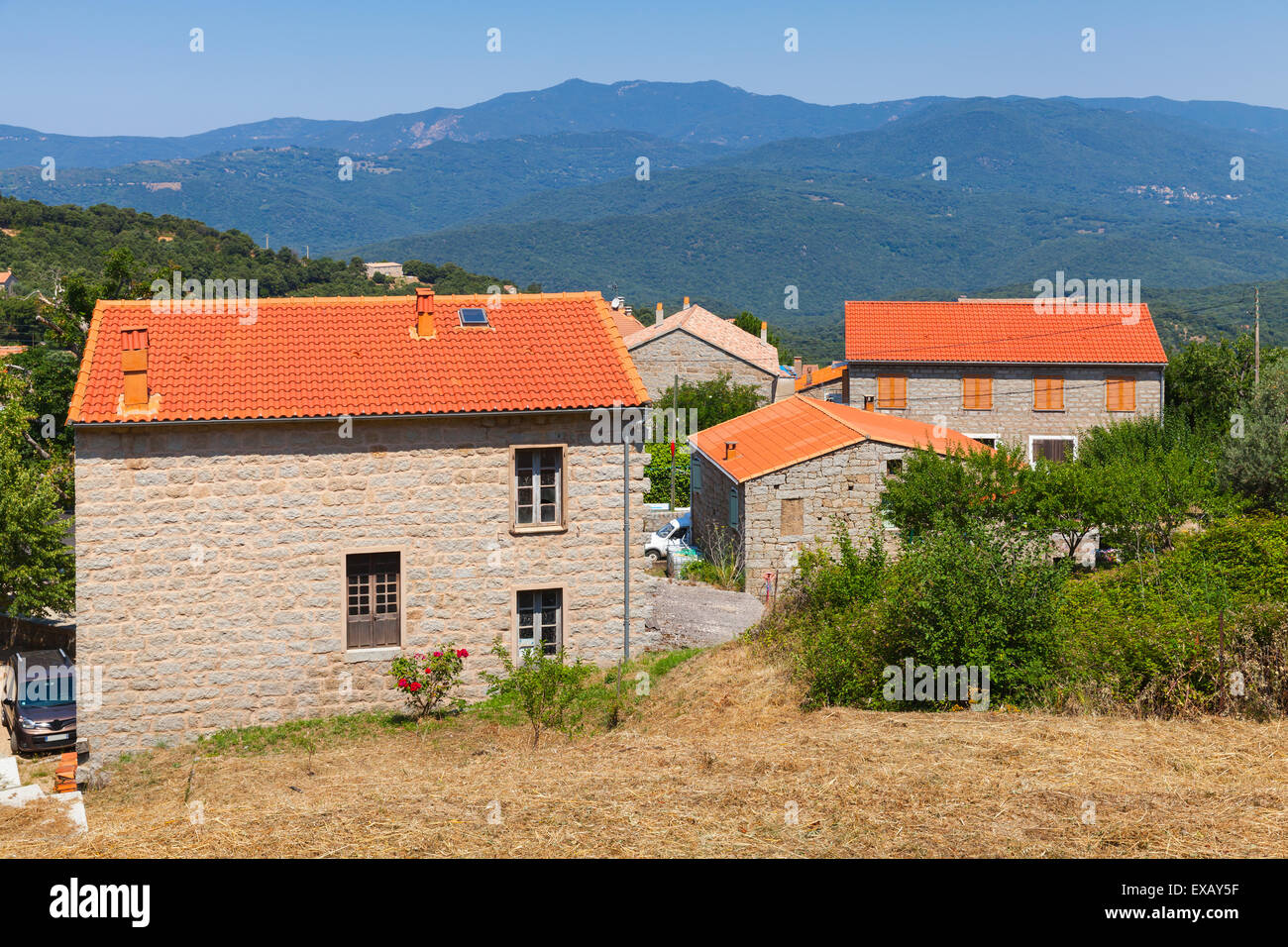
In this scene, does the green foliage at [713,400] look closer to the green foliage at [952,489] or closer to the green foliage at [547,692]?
the green foliage at [952,489]

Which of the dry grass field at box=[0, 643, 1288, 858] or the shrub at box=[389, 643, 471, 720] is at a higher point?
the dry grass field at box=[0, 643, 1288, 858]

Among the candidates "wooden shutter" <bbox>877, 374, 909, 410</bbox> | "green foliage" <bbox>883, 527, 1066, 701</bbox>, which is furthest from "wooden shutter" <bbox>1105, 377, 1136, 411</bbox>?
"green foliage" <bbox>883, 527, 1066, 701</bbox>

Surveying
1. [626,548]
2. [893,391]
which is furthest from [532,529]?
[893,391]

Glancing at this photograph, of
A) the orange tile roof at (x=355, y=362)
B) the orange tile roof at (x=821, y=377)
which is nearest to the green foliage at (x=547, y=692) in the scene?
the orange tile roof at (x=355, y=362)

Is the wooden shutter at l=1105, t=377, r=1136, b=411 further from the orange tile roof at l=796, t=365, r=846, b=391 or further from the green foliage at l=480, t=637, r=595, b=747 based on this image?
the green foliage at l=480, t=637, r=595, b=747

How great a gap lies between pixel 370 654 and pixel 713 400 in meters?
36.3

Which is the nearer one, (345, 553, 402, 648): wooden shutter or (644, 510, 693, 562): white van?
(345, 553, 402, 648): wooden shutter

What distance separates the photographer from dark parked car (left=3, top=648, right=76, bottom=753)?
1848 centimetres

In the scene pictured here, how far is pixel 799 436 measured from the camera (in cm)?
2819

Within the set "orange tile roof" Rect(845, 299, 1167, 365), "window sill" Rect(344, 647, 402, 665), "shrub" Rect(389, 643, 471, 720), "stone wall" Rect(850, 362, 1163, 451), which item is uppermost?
"orange tile roof" Rect(845, 299, 1167, 365)

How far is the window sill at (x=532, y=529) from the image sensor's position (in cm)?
1812

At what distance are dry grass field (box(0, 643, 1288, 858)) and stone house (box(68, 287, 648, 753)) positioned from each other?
439 centimetres

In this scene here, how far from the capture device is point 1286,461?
108 feet

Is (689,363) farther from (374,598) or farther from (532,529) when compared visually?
(374,598)
